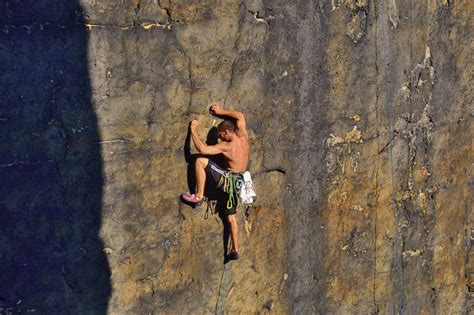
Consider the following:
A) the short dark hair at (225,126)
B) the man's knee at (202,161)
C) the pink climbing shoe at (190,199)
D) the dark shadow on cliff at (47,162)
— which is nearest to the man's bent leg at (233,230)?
the pink climbing shoe at (190,199)

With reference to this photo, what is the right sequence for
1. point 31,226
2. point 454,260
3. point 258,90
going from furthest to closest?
point 454,260 < point 258,90 < point 31,226

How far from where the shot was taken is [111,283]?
321 centimetres

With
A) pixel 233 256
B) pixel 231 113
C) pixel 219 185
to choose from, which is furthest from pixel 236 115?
pixel 233 256

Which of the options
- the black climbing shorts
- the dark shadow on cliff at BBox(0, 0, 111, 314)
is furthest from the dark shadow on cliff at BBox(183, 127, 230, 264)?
the dark shadow on cliff at BBox(0, 0, 111, 314)

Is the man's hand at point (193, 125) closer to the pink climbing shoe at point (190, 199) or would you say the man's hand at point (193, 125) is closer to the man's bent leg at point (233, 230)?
the pink climbing shoe at point (190, 199)

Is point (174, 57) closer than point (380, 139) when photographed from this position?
Yes

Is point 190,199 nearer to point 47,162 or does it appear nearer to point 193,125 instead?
point 193,125

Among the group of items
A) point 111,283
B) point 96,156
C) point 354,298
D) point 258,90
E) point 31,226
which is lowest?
point 354,298

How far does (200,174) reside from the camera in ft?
10.9

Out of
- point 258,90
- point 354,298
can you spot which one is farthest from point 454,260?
point 258,90

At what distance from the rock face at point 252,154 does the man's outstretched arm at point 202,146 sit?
0.05 m

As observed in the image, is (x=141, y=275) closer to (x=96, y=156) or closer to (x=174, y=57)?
(x=96, y=156)

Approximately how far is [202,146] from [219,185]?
0.22 m

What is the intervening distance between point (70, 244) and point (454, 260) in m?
2.26
